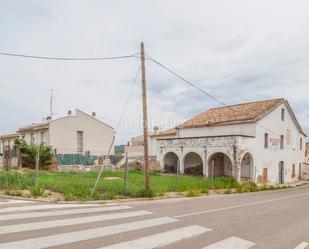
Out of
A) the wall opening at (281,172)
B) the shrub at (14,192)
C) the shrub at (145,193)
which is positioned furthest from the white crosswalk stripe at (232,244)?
the wall opening at (281,172)

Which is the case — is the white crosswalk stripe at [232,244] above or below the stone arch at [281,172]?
above

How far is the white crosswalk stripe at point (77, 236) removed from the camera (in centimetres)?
590

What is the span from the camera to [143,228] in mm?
7758

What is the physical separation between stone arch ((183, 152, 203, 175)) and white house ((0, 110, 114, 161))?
31.6 feet

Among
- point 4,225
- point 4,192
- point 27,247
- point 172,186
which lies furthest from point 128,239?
point 172,186

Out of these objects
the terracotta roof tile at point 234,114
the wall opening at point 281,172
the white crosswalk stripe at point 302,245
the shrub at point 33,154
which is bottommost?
the wall opening at point 281,172

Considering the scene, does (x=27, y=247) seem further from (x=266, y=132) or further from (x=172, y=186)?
(x=266, y=132)

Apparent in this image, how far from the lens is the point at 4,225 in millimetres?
7355

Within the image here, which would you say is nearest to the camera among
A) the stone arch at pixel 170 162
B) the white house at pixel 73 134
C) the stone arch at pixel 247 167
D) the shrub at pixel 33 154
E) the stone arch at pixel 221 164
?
the shrub at pixel 33 154

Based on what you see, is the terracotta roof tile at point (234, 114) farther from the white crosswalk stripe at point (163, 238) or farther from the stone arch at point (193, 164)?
the white crosswalk stripe at point (163, 238)

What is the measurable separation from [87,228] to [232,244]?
3164 mm

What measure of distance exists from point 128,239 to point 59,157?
2387 cm

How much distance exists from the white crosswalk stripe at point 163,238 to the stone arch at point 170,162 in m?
25.3

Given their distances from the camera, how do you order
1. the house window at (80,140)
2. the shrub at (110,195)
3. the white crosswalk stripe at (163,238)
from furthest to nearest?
1. the house window at (80,140)
2. the shrub at (110,195)
3. the white crosswalk stripe at (163,238)
